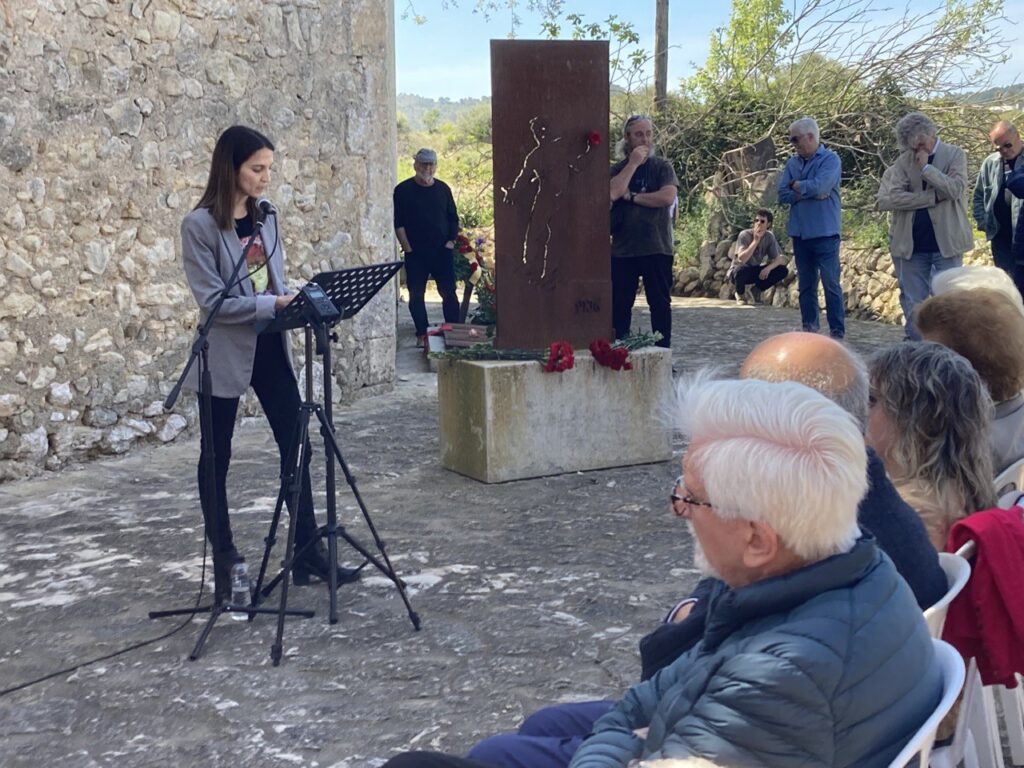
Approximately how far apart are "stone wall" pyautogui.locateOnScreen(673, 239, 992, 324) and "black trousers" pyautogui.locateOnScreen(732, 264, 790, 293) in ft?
2.37

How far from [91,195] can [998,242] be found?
6122 millimetres

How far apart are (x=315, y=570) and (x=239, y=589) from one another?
38cm

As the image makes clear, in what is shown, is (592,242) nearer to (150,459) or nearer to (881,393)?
(150,459)

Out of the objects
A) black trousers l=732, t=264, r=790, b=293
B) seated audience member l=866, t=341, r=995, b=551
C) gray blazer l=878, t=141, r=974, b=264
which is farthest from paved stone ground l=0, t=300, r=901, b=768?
black trousers l=732, t=264, r=790, b=293

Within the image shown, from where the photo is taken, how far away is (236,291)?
4160 mm

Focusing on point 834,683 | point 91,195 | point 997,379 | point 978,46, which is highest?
point 978,46

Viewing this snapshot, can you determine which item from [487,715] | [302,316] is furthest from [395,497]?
[487,715]

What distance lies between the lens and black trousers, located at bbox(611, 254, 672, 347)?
8188 mm

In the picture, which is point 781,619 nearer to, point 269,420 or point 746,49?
point 269,420

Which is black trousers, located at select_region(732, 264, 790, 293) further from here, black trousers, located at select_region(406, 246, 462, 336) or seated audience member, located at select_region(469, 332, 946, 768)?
seated audience member, located at select_region(469, 332, 946, 768)

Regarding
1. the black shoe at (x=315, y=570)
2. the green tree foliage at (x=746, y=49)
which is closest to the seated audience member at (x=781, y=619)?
the black shoe at (x=315, y=570)

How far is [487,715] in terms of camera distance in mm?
3326

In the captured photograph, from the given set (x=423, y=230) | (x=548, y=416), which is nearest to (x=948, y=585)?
(x=548, y=416)

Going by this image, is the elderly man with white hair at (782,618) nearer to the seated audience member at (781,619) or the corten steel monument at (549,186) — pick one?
the seated audience member at (781,619)
